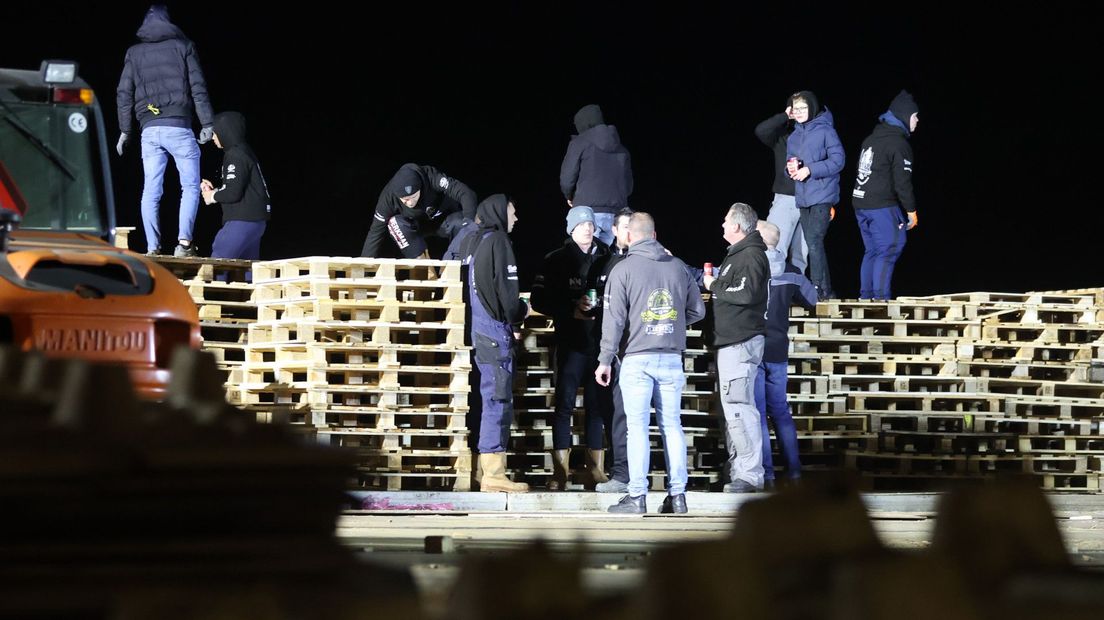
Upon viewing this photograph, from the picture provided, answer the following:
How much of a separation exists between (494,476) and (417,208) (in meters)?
3.67

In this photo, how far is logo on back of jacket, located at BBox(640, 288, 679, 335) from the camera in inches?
447

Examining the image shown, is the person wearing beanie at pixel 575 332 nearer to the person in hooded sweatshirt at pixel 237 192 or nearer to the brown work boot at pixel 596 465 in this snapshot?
the brown work boot at pixel 596 465

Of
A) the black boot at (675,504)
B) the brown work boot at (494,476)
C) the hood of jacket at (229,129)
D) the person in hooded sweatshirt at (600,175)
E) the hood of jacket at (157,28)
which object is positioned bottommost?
the black boot at (675,504)

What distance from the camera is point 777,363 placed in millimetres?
12797

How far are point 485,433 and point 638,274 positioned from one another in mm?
A: 1955

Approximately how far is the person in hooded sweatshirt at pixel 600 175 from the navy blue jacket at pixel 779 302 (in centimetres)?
230

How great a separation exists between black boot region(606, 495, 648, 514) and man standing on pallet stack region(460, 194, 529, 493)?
1.13 meters

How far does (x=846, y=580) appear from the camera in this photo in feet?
5.11

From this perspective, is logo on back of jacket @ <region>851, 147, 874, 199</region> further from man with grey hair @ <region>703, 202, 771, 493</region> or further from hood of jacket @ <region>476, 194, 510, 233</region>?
hood of jacket @ <region>476, 194, 510, 233</region>

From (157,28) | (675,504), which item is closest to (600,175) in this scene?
(157,28)

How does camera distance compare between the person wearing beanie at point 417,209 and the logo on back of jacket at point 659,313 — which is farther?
the person wearing beanie at point 417,209

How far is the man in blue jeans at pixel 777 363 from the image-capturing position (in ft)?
41.8

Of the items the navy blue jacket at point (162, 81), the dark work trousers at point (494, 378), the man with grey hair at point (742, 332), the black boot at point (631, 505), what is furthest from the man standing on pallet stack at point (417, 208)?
the black boot at point (631, 505)

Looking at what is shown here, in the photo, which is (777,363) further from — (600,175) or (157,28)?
(157,28)
